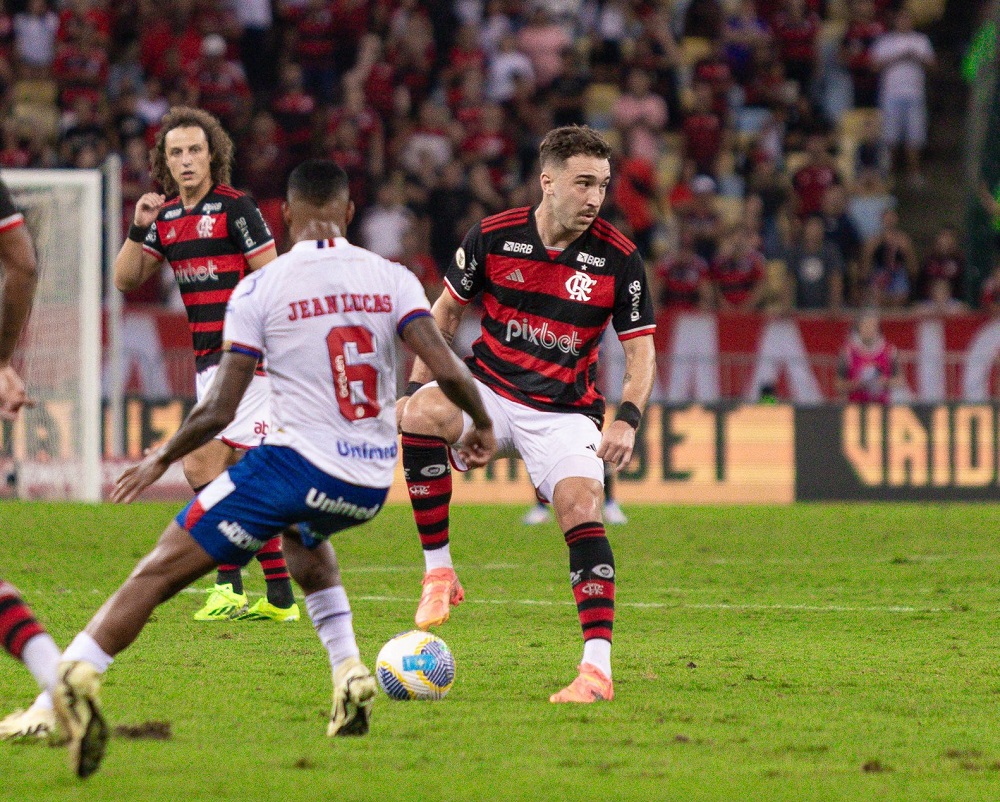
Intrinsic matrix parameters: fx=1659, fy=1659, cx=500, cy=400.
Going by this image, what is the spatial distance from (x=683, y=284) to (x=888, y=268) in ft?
8.90

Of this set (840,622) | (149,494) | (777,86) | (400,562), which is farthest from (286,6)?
(840,622)

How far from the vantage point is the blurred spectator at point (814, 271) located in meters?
19.5

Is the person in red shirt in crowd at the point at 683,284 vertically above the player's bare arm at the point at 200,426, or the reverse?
the person in red shirt in crowd at the point at 683,284

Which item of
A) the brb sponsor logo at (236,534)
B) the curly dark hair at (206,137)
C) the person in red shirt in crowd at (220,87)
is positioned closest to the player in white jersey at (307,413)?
the brb sponsor logo at (236,534)

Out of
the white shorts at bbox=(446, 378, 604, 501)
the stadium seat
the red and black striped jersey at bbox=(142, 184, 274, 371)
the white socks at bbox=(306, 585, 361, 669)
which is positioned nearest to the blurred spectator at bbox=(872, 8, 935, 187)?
the stadium seat

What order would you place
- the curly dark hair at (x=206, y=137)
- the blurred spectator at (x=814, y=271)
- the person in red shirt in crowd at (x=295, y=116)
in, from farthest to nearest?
the person in red shirt in crowd at (x=295, y=116) → the blurred spectator at (x=814, y=271) → the curly dark hair at (x=206, y=137)

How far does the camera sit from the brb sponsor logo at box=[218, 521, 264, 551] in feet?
16.8

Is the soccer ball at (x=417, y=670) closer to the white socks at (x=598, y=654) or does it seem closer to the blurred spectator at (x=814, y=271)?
the white socks at (x=598, y=654)

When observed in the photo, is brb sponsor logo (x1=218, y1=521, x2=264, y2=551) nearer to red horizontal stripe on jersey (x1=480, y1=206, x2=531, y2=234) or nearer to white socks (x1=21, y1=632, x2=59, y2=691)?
white socks (x1=21, y1=632, x2=59, y2=691)

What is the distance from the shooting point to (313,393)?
5.26 metres

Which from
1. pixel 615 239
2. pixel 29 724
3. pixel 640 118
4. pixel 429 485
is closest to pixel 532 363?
pixel 615 239

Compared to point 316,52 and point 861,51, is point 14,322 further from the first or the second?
point 861,51

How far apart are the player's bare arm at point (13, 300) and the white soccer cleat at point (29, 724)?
95cm

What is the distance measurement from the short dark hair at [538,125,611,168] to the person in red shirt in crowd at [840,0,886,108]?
16978 millimetres
